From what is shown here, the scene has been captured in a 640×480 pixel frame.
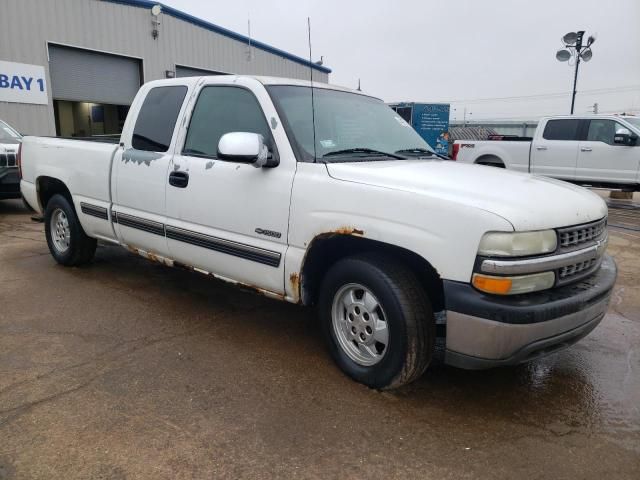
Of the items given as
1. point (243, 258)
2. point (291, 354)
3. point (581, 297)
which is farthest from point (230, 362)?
point (581, 297)

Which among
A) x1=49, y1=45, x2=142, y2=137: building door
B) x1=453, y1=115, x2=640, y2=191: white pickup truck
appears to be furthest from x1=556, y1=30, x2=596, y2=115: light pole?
x1=49, y1=45, x2=142, y2=137: building door

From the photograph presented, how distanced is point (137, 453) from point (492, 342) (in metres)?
1.77

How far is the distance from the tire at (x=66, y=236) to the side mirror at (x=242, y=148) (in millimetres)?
2747

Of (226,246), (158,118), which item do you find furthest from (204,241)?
(158,118)

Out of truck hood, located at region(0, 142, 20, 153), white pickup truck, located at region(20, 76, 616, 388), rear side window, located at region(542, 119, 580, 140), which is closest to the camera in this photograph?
white pickup truck, located at region(20, 76, 616, 388)

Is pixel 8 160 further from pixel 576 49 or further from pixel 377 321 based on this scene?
pixel 576 49

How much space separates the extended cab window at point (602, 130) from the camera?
11.2 m

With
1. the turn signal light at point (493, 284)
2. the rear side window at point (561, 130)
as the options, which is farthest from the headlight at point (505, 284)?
the rear side window at point (561, 130)

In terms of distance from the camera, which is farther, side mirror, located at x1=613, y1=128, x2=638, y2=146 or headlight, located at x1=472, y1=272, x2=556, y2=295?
side mirror, located at x1=613, y1=128, x2=638, y2=146

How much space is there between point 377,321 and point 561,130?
35.1ft

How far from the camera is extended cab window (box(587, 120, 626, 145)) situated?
11195mm

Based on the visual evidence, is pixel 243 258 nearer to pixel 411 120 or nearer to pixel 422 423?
pixel 422 423

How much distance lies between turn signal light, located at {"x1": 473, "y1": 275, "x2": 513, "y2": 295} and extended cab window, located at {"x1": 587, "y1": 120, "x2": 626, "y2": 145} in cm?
1044

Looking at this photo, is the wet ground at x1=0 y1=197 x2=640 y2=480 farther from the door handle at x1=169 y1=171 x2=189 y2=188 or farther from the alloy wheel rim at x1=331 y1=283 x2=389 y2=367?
the door handle at x1=169 y1=171 x2=189 y2=188
